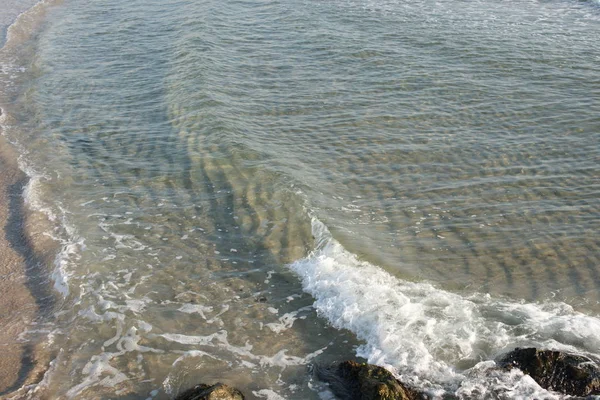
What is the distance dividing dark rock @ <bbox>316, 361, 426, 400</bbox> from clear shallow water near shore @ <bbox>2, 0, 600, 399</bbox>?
0.25 m

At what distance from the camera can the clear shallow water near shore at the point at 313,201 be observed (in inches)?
344

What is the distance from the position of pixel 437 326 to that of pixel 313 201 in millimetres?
4521

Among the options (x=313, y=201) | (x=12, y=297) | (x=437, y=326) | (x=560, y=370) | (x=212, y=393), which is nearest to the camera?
(x=212, y=393)

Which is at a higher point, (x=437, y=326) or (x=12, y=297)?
(x=12, y=297)

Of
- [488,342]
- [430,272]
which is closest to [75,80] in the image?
[430,272]

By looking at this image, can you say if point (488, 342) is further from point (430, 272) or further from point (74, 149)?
point (74, 149)

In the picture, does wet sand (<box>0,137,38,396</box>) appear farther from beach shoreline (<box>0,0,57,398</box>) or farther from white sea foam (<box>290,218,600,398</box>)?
white sea foam (<box>290,218,600,398</box>)

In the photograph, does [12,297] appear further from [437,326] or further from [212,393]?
[437,326]

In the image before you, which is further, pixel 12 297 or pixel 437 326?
pixel 12 297

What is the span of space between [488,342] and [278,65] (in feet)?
45.2

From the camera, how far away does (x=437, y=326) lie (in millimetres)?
8891

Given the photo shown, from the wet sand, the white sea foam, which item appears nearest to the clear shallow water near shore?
the white sea foam

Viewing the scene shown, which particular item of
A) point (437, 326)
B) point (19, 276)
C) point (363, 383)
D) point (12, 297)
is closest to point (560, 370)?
point (437, 326)

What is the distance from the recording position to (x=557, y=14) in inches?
949
